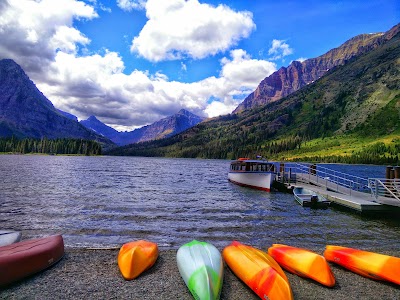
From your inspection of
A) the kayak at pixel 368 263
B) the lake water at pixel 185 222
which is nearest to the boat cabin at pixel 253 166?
the lake water at pixel 185 222

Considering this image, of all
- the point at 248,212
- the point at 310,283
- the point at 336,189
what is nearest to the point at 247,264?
the point at 310,283

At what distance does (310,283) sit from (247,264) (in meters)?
2.41

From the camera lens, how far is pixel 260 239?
18484mm

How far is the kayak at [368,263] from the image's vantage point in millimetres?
10727

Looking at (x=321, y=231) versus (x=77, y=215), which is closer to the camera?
(x=321, y=231)

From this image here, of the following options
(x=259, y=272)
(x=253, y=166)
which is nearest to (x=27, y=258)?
(x=259, y=272)

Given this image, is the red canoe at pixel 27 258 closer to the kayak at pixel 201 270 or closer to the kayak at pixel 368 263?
the kayak at pixel 201 270

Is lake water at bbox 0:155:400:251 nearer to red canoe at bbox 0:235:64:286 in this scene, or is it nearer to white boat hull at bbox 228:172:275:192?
red canoe at bbox 0:235:64:286

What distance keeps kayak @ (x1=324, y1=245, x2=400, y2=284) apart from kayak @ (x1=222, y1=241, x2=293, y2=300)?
11.6 feet

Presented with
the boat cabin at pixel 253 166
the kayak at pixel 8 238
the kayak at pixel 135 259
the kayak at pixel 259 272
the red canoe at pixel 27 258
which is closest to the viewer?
the kayak at pixel 259 272

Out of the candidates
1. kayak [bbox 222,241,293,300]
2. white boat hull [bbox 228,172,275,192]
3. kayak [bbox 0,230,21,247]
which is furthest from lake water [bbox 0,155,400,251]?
white boat hull [bbox 228,172,275,192]

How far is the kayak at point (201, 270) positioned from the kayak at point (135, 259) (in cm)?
133

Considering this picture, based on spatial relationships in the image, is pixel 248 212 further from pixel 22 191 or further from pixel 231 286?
pixel 22 191

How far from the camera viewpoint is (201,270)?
10102mm
